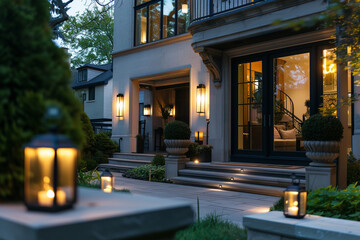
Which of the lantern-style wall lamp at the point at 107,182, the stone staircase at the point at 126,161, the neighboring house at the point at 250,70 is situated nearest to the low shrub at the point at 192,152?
the neighboring house at the point at 250,70

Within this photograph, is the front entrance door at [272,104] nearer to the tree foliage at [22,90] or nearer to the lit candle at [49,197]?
the tree foliage at [22,90]

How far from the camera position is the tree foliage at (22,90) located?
1.44 m

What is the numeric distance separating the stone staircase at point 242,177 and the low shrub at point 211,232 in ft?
13.3

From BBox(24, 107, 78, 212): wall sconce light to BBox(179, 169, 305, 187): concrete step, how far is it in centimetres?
703

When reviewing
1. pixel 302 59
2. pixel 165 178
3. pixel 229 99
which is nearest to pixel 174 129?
pixel 165 178

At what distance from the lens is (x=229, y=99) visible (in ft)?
36.4

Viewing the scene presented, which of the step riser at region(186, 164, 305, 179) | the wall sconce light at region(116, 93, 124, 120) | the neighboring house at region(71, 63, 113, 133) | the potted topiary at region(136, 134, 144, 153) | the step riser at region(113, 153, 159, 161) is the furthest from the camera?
the neighboring house at region(71, 63, 113, 133)

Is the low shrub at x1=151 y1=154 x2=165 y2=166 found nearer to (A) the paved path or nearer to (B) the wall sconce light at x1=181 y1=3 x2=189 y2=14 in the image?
(A) the paved path

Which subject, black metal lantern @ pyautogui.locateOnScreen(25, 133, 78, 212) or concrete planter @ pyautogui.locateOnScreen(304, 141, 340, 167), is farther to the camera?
concrete planter @ pyautogui.locateOnScreen(304, 141, 340, 167)

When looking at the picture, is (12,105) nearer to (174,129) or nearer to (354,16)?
(354,16)

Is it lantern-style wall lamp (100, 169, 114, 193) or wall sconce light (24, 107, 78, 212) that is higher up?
wall sconce light (24, 107, 78, 212)

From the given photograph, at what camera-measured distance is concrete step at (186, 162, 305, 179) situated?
826 cm

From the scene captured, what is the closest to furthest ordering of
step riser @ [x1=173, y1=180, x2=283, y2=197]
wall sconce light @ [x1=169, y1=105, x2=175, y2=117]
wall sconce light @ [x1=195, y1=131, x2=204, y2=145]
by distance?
step riser @ [x1=173, y1=180, x2=283, y2=197] → wall sconce light @ [x1=195, y1=131, x2=204, y2=145] → wall sconce light @ [x1=169, y1=105, x2=175, y2=117]

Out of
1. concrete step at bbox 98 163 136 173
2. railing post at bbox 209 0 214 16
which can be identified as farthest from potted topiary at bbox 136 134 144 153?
railing post at bbox 209 0 214 16
